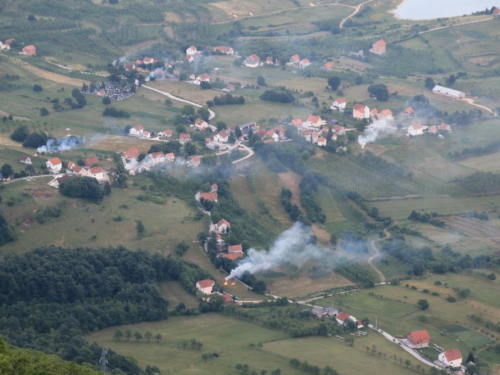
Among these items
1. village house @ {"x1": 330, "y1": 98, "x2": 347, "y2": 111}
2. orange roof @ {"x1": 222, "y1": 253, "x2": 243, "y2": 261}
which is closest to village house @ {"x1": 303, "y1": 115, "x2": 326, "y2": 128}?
village house @ {"x1": 330, "y1": 98, "x2": 347, "y2": 111}

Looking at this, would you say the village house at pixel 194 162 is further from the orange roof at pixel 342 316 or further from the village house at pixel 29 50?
the village house at pixel 29 50

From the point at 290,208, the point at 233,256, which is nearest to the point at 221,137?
the point at 290,208

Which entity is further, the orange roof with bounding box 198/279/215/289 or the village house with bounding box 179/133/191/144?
the village house with bounding box 179/133/191/144

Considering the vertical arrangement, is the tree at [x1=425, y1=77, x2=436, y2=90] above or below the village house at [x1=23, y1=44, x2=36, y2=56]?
below

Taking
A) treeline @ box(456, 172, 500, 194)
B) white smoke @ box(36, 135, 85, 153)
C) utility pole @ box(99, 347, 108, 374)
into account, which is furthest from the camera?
treeline @ box(456, 172, 500, 194)

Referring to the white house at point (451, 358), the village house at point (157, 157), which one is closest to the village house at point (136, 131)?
the village house at point (157, 157)

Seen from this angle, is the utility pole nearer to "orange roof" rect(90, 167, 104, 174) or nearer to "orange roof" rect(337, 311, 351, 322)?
"orange roof" rect(337, 311, 351, 322)

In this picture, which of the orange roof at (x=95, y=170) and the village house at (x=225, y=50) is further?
the village house at (x=225, y=50)

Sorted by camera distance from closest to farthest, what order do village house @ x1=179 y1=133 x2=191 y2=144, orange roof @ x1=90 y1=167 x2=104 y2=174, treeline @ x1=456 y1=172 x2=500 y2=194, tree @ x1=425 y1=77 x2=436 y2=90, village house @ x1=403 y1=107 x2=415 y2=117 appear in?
orange roof @ x1=90 y1=167 x2=104 y2=174, treeline @ x1=456 y1=172 x2=500 y2=194, village house @ x1=179 y1=133 x2=191 y2=144, village house @ x1=403 y1=107 x2=415 y2=117, tree @ x1=425 y1=77 x2=436 y2=90
